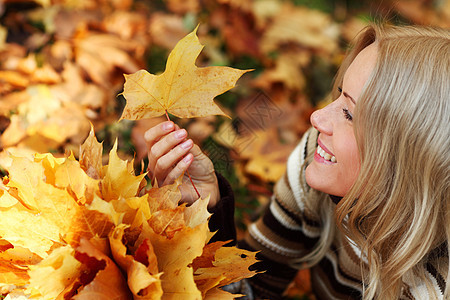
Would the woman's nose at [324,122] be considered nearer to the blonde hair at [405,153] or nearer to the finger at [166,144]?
the blonde hair at [405,153]

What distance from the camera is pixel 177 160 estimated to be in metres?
0.97

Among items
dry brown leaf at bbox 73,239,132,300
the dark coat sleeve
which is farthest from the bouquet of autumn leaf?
the dark coat sleeve

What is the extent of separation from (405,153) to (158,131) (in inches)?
20.3

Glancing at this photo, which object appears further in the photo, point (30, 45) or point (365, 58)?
point (30, 45)

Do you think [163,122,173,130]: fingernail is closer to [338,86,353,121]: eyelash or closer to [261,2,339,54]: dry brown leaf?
[338,86,353,121]: eyelash

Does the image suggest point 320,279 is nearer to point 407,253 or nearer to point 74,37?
point 407,253

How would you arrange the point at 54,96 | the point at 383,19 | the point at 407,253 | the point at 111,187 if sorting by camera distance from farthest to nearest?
the point at 54,96
the point at 383,19
the point at 407,253
the point at 111,187

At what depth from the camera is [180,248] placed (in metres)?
0.75

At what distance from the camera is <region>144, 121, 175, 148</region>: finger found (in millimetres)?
955

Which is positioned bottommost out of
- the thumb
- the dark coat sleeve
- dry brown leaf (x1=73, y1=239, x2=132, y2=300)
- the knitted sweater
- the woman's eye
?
the knitted sweater

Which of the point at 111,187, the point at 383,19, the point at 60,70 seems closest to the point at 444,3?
the point at 383,19

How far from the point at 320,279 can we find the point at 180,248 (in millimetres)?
937

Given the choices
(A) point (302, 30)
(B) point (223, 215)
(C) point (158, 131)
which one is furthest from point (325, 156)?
(A) point (302, 30)

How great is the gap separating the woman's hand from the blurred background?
0.18 m
